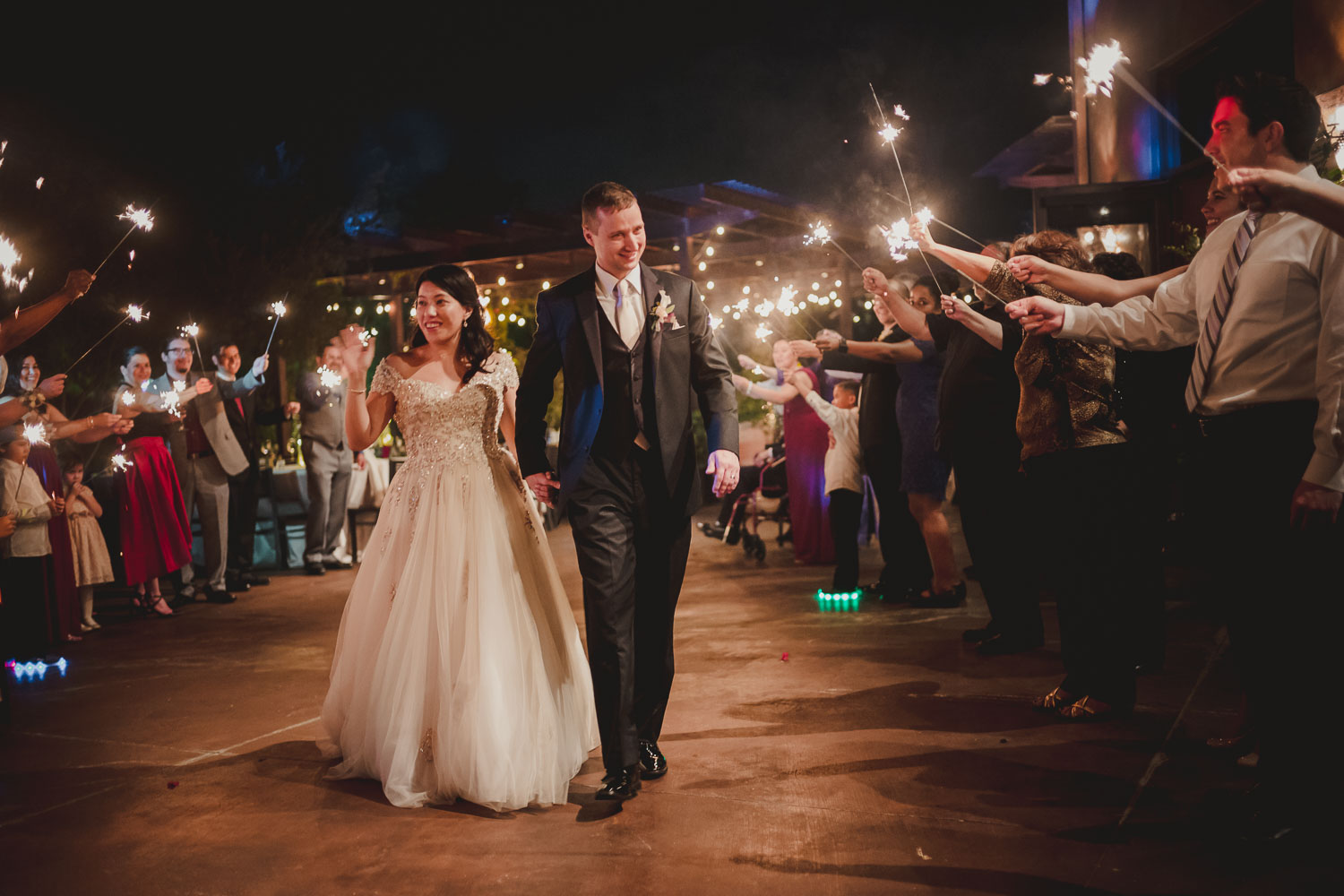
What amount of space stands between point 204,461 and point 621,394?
6.08 m

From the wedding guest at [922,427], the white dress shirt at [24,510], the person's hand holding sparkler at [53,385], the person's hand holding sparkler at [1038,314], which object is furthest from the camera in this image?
the wedding guest at [922,427]

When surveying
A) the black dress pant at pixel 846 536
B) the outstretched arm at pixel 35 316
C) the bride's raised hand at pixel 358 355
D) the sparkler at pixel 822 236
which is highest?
the sparkler at pixel 822 236

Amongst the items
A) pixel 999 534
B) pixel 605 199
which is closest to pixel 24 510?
pixel 605 199

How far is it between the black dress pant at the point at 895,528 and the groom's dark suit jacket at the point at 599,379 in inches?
132

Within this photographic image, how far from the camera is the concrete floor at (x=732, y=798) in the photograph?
2.69m

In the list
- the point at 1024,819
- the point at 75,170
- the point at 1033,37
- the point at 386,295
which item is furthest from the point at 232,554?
the point at 1033,37

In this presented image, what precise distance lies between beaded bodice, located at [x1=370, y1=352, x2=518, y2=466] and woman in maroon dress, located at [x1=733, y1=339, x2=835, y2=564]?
187 inches

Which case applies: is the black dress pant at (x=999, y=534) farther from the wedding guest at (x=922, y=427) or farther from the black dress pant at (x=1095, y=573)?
the black dress pant at (x=1095, y=573)

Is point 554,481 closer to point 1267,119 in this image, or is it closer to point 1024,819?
point 1024,819

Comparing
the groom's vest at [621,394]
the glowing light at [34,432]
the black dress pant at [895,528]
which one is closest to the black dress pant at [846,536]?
the black dress pant at [895,528]

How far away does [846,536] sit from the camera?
6.92 meters

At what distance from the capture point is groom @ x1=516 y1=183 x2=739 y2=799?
3305mm

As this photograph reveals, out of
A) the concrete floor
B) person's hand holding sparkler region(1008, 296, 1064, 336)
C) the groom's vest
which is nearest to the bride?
the concrete floor

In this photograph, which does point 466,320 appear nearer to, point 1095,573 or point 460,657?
point 460,657
